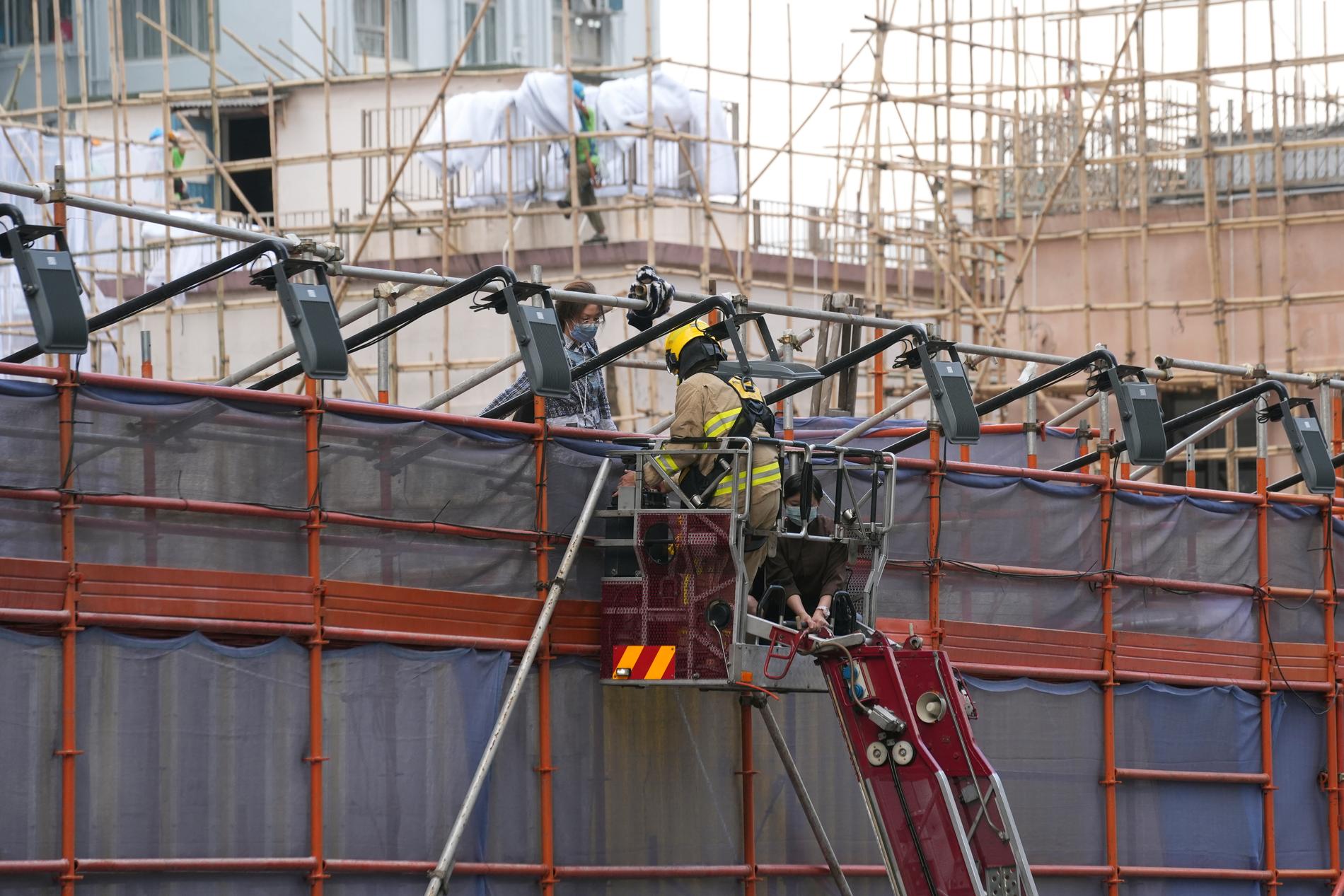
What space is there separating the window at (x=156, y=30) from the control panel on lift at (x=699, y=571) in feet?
109

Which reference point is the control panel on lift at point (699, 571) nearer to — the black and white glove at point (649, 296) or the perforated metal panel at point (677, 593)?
the perforated metal panel at point (677, 593)

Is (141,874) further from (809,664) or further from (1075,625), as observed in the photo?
(1075,625)

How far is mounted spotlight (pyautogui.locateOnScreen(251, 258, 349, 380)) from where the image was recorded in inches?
408

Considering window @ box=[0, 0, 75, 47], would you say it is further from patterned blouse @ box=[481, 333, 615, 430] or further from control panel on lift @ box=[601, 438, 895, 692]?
control panel on lift @ box=[601, 438, 895, 692]

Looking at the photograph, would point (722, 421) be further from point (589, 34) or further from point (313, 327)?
point (589, 34)

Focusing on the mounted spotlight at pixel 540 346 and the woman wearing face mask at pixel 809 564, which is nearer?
the mounted spotlight at pixel 540 346

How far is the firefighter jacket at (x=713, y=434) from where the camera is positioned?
38.2 feet

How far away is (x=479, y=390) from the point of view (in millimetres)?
26688

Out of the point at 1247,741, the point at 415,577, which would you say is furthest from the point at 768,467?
the point at 1247,741

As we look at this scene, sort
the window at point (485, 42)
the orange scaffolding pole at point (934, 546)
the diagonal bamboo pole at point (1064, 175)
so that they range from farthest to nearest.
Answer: the window at point (485, 42)
the diagonal bamboo pole at point (1064, 175)
the orange scaffolding pole at point (934, 546)

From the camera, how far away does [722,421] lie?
460 inches

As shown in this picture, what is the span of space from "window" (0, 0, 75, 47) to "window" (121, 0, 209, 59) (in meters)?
1.10

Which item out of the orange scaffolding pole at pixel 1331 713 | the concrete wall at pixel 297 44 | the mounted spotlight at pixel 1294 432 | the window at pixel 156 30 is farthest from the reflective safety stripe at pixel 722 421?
the window at pixel 156 30

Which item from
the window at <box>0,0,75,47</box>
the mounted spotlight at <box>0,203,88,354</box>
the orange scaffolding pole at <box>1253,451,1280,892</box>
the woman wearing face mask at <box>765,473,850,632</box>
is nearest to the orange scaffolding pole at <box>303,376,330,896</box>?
the mounted spotlight at <box>0,203,88,354</box>
